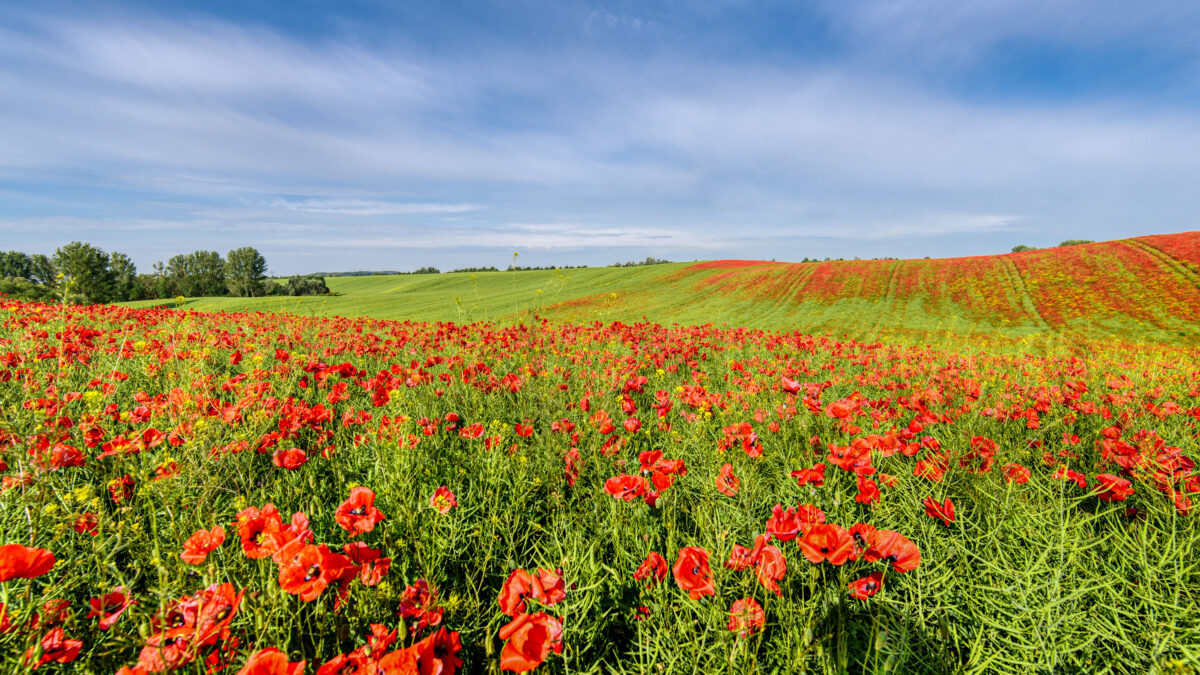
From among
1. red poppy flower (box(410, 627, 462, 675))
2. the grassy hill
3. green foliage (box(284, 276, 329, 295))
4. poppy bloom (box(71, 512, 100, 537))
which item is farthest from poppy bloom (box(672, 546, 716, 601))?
green foliage (box(284, 276, 329, 295))

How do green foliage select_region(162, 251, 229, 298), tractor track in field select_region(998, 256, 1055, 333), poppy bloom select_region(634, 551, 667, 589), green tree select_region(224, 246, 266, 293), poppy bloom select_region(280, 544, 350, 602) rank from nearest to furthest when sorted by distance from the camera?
poppy bloom select_region(280, 544, 350, 602), poppy bloom select_region(634, 551, 667, 589), tractor track in field select_region(998, 256, 1055, 333), green foliage select_region(162, 251, 229, 298), green tree select_region(224, 246, 266, 293)

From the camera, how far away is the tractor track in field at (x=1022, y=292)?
16.9 meters

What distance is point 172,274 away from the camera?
7006 centimetres

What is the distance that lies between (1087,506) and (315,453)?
13.7ft

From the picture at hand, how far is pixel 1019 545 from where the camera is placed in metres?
1.59

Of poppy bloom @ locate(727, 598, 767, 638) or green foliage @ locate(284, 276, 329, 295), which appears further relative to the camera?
green foliage @ locate(284, 276, 329, 295)

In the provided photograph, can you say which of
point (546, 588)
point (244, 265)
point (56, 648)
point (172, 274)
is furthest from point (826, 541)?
point (172, 274)

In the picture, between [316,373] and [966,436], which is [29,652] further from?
[966,436]

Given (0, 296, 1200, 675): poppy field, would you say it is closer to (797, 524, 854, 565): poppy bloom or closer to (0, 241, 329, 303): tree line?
(797, 524, 854, 565): poppy bloom

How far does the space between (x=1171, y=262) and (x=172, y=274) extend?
109 meters

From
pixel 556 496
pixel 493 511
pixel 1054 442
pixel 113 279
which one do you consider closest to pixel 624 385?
pixel 556 496

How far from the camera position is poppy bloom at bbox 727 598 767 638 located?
113 cm

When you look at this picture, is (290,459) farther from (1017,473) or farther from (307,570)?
(1017,473)

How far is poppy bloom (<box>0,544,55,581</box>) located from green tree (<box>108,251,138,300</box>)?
62831 mm
